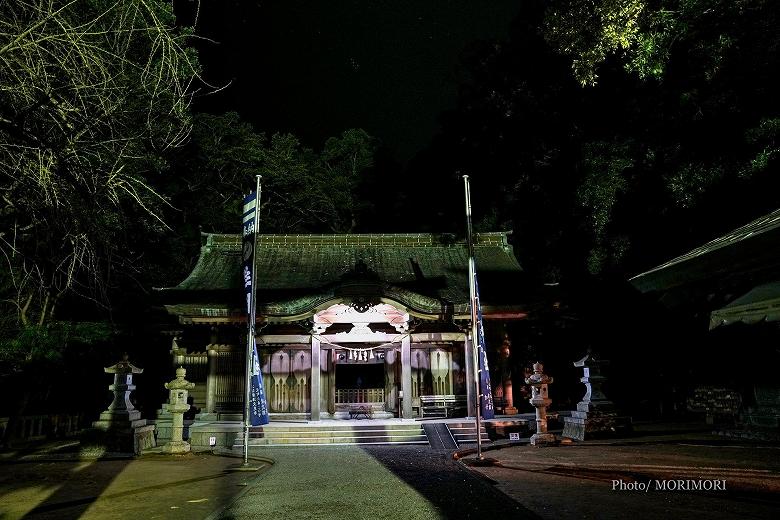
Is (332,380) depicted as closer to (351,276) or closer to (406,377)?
(406,377)

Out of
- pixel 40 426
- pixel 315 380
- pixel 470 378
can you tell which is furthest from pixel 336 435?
pixel 40 426

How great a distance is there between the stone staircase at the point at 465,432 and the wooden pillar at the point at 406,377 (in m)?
1.46

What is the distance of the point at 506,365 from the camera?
16.8m

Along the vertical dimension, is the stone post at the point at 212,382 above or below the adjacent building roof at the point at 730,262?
below

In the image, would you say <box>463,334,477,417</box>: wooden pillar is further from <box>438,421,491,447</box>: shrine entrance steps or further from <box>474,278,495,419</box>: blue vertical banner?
<box>474,278,495,419</box>: blue vertical banner

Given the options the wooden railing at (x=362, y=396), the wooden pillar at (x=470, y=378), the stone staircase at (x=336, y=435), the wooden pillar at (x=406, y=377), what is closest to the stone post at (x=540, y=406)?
the wooden pillar at (x=470, y=378)

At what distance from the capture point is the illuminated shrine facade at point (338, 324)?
51.6 feet

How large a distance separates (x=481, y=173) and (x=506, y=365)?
1297cm

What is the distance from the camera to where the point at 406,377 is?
16047 millimetres

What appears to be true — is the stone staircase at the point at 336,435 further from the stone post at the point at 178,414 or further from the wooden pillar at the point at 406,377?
the stone post at the point at 178,414

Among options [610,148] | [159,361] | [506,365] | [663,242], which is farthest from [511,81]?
[159,361]

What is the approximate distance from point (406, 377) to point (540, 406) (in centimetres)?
444

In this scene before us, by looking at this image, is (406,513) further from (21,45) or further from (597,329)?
(597,329)

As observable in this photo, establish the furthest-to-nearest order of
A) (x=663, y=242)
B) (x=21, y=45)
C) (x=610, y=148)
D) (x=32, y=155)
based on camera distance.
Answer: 1. (x=663, y=242)
2. (x=610, y=148)
3. (x=32, y=155)
4. (x=21, y=45)
